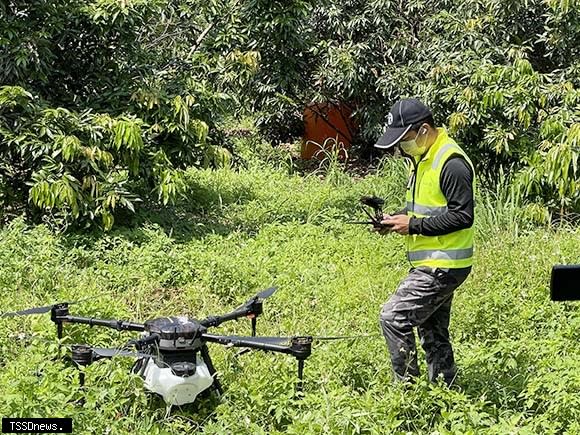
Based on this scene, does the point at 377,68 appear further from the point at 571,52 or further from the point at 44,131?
the point at 44,131

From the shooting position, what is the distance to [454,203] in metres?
3.88

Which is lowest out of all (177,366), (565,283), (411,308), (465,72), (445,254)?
(177,366)

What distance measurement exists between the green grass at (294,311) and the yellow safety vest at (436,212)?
591mm

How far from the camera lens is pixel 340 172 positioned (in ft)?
32.3

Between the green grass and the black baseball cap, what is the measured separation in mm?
1159

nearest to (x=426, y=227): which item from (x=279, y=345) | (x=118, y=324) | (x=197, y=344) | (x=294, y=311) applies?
(x=279, y=345)

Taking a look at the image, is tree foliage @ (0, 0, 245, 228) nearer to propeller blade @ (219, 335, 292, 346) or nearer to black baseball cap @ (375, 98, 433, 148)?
propeller blade @ (219, 335, 292, 346)

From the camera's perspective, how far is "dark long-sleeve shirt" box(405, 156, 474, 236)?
3857mm

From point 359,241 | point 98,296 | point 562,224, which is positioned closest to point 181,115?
point 359,241

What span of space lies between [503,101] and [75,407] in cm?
550

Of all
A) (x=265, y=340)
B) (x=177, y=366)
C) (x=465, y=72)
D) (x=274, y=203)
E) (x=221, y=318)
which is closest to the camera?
(x=177, y=366)

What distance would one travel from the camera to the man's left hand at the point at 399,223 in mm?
3941

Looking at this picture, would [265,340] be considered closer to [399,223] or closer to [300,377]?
[300,377]

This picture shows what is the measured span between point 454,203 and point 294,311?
198 cm
